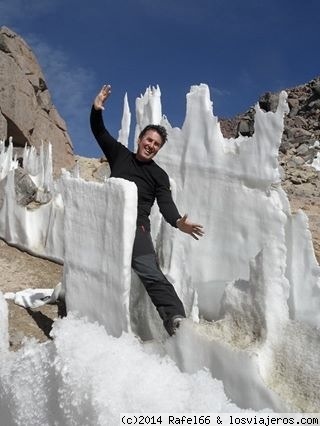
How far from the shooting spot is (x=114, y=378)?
3406 mm

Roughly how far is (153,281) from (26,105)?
19.6m

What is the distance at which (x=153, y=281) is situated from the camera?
418 centimetres

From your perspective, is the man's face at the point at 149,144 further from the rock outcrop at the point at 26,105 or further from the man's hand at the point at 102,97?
the rock outcrop at the point at 26,105

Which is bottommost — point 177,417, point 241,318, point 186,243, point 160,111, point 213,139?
point 177,417

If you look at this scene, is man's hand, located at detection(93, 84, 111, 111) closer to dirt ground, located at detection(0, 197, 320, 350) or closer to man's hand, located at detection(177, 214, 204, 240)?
man's hand, located at detection(177, 214, 204, 240)

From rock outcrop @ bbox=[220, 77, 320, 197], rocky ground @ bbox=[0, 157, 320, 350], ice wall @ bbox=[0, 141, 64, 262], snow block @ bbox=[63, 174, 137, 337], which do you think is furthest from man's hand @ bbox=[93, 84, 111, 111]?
rock outcrop @ bbox=[220, 77, 320, 197]

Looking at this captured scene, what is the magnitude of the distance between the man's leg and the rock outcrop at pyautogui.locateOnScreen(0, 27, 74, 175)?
17355 millimetres

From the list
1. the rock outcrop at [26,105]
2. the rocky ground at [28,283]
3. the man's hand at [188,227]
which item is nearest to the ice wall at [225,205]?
the man's hand at [188,227]

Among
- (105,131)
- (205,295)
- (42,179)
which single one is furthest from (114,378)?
(42,179)

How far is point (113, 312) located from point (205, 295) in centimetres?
77

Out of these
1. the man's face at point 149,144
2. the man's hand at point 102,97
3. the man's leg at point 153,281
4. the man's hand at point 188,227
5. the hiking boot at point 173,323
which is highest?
the man's hand at point 102,97

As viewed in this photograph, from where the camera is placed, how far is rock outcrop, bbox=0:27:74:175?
2172 cm

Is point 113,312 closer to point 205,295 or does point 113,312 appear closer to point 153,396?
point 205,295

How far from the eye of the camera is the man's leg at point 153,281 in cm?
398
